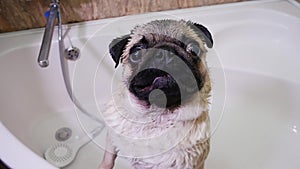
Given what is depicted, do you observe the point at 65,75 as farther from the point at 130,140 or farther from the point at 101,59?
the point at 130,140

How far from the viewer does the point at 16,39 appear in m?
1.17

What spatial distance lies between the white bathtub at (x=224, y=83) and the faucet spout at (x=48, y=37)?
118 mm

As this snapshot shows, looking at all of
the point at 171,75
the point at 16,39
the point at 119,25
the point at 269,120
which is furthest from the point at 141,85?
the point at 269,120

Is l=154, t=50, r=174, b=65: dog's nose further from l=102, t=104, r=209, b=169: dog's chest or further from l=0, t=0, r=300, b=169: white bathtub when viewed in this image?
l=0, t=0, r=300, b=169: white bathtub

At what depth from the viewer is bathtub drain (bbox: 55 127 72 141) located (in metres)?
1.31

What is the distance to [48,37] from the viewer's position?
1.00 meters

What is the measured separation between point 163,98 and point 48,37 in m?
0.51

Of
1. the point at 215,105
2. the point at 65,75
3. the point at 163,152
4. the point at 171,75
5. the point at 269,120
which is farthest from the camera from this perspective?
the point at 269,120

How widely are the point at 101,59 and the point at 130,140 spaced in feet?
1.75

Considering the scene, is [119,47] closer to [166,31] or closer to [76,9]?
[166,31]

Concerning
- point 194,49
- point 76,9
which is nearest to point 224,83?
point 194,49

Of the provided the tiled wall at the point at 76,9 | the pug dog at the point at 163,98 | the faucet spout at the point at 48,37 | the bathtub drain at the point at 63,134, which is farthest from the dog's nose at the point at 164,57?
the bathtub drain at the point at 63,134

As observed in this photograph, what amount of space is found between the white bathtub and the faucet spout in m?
0.12

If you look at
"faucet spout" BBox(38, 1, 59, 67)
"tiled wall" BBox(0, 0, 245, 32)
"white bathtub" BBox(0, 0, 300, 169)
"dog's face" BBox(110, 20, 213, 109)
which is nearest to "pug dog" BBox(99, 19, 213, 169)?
"dog's face" BBox(110, 20, 213, 109)
